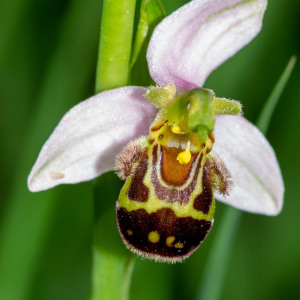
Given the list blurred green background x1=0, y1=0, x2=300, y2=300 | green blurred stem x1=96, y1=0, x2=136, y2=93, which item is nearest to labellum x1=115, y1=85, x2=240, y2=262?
green blurred stem x1=96, y1=0, x2=136, y2=93

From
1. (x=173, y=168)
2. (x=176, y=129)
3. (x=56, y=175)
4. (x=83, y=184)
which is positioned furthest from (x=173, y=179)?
(x=83, y=184)

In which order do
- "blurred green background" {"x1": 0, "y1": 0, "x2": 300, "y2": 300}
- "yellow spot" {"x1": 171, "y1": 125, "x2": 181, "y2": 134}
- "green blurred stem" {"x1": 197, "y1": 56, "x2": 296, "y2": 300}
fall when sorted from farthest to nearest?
"blurred green background" {"x1": 0, "y1": 0, "x2": 300, "y2": 300} < "green blurred stem" {"x1": 197, "y1": 56, "x2": 296, "y2": 300} < "yellow spot" {"x1": 171, "y1": 125, "x2": 181, "y2": 134}

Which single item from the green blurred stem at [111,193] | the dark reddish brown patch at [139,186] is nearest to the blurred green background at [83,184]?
the green blurred stem at [111,193]

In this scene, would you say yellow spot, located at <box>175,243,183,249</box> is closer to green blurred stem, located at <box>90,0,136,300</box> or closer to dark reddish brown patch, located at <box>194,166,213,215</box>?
dark reddish brown patch, located at <box>194,166,213,215</box>

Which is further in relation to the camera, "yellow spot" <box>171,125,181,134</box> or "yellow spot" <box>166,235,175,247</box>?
"yellow spot" <box>171,125,181,134</box>

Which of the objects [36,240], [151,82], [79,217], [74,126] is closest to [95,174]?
[74,126]

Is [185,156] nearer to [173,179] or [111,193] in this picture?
[173,179]

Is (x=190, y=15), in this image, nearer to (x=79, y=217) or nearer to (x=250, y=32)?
(x=250, y=32)
